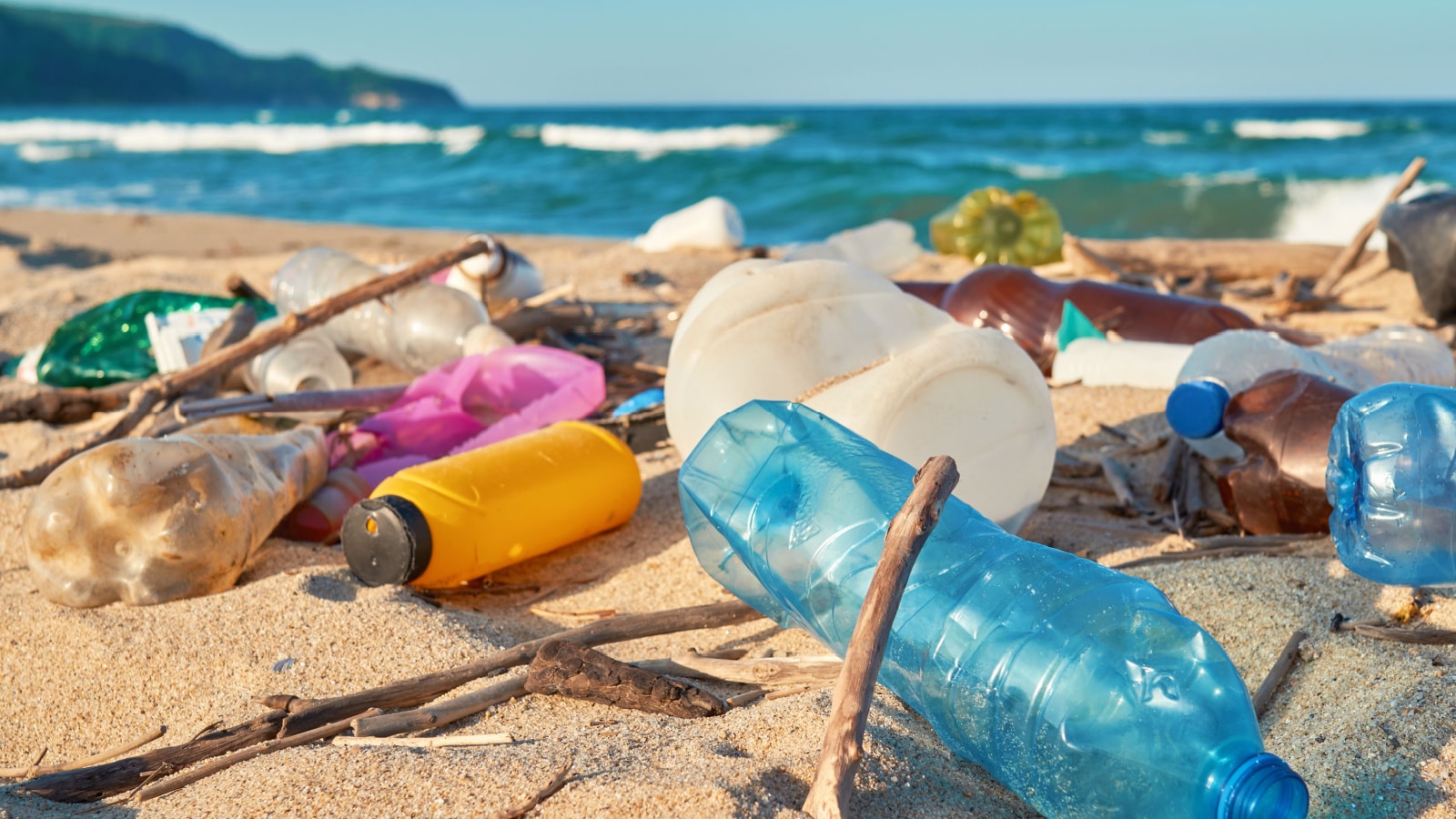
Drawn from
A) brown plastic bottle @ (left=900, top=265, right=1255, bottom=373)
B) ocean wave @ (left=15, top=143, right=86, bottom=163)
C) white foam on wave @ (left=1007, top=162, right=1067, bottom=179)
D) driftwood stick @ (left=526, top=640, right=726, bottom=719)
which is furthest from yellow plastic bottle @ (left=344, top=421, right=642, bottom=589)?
ocean wave @ (left=15, top=143, right=86, bottom=163)

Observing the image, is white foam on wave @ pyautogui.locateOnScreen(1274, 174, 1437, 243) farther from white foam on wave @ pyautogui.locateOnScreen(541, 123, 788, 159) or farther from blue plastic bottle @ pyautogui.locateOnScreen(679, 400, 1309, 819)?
white foam on wave @ pyautogui.locateOnScreen(541, 123, 788, 159)

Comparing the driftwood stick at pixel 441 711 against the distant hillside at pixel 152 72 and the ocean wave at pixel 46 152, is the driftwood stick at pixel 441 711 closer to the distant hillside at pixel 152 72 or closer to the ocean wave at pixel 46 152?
the ocean wave at pixel 46 152

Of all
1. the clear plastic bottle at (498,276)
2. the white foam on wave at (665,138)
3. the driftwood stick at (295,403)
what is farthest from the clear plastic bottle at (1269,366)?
the white foam on wave at (665,138)

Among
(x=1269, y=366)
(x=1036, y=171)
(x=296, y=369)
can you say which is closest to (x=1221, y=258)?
(x=1269, y=366)

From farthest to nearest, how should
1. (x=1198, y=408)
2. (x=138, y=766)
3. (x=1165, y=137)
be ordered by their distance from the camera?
(x=1165, y=137)
(x=1198, y=408)
(x=138, y=766)

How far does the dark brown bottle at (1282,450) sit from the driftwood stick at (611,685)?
1224 millimetres

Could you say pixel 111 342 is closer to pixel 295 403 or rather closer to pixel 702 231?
pixel 295 403

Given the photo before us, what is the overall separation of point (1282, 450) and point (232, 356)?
245cm

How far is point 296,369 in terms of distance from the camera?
3.12m

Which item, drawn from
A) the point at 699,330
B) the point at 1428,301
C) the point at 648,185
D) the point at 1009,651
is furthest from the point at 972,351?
the point at 648,185

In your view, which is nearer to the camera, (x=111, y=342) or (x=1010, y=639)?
(x=1010, y=639)

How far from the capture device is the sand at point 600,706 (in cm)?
118

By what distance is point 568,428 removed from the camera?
2.29m

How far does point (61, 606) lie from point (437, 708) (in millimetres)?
893
